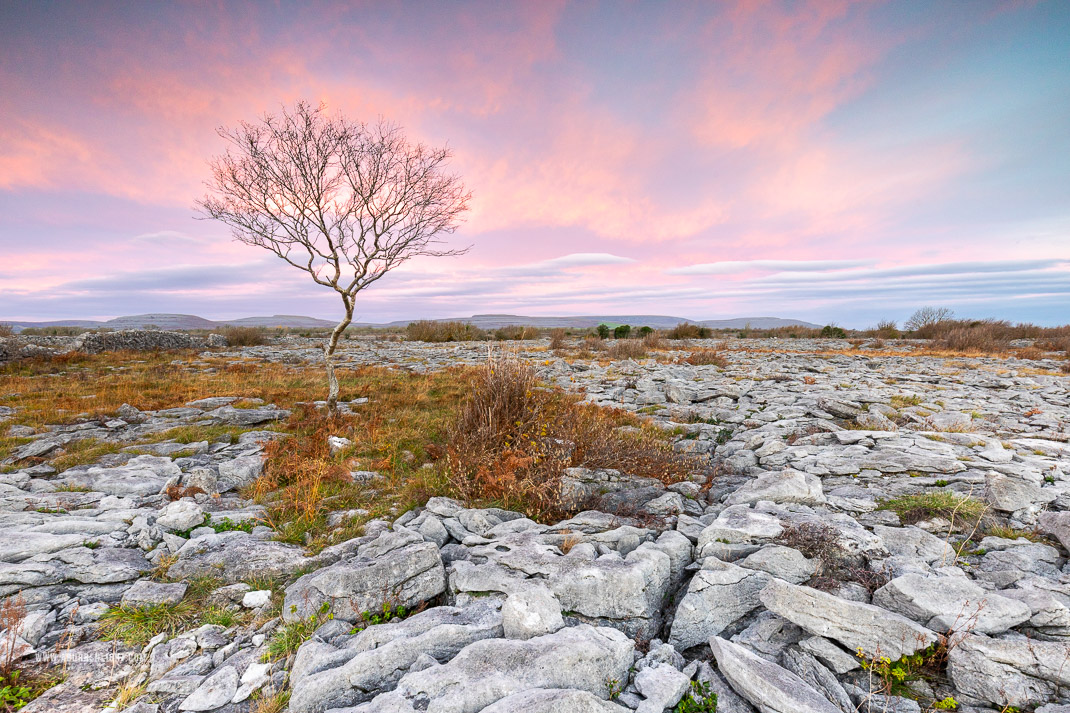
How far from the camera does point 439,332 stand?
35.7m

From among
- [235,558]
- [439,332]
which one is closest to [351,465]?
[235,558]

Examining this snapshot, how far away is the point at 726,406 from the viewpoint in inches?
399

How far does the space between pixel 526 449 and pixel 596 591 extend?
3.05 meters

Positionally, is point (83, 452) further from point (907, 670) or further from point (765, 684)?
point (907, 670)

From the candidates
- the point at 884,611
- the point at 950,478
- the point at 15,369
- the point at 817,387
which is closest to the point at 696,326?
the point at 817,387

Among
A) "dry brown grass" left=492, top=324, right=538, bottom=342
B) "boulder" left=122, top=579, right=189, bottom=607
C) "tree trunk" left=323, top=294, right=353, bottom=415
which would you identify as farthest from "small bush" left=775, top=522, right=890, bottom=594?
"dry brown grass" left=492, top=324, right=538, bottom=342

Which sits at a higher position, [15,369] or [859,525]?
[15,369]

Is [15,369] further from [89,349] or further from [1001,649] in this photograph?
[1001,649]

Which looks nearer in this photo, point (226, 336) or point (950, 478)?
point (950, 478)

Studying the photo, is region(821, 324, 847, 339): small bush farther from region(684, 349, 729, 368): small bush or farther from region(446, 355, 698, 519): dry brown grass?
region(446, 355, 698, 519): dry brown grass

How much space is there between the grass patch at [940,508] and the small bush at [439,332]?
31.6 meters

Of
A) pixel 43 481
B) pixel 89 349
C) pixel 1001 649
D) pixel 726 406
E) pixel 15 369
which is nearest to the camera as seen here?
pixel 1001 649

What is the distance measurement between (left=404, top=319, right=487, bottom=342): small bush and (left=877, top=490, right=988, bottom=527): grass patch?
3161 centimetres

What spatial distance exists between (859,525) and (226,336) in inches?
1467
